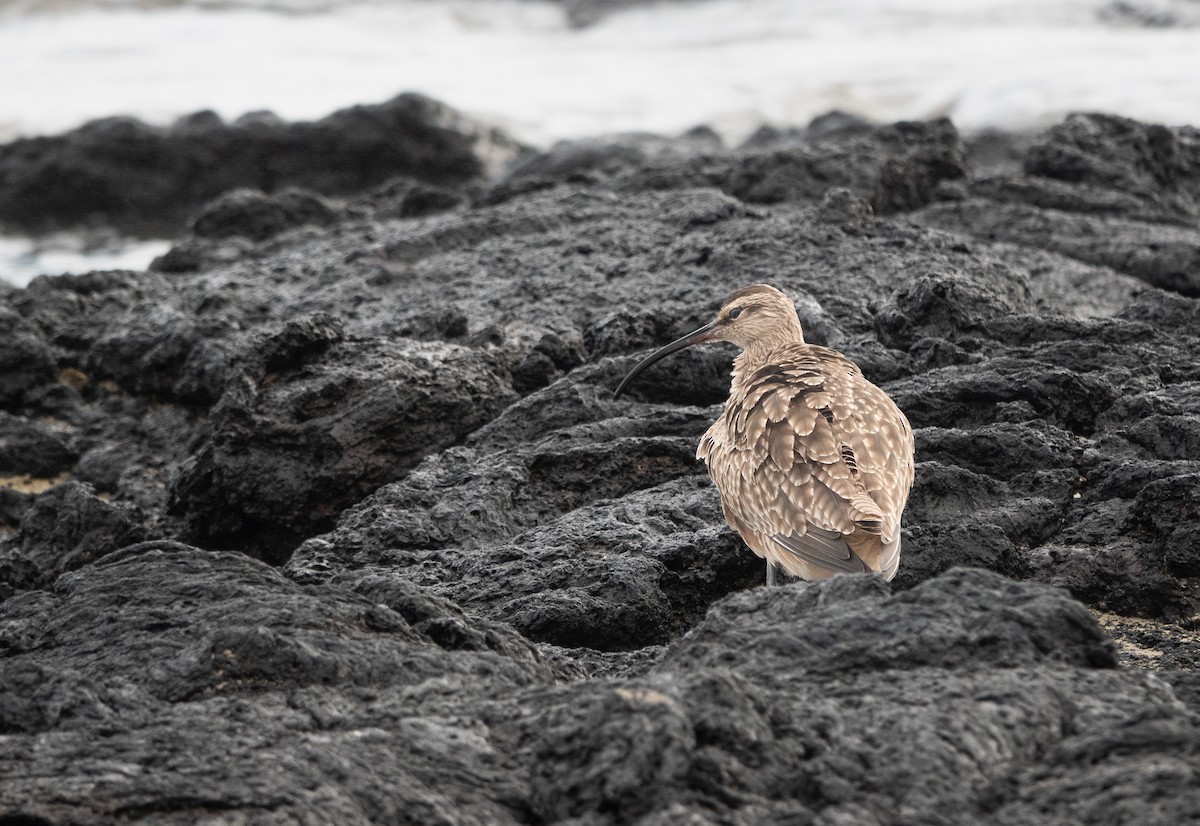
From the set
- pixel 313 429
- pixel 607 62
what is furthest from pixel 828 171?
pixel 607 62

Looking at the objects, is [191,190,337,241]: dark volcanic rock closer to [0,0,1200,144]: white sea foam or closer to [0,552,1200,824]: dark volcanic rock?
[0,552,1200,824]: dark volcanic rock

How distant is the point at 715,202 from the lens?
449 inches

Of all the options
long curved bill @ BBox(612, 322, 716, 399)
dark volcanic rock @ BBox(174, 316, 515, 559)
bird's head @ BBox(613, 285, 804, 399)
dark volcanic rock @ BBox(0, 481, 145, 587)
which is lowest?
dark volcanic rock @ BBox(0, 481, 145, 587)

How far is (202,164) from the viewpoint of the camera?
22.9m

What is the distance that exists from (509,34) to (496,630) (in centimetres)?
3293

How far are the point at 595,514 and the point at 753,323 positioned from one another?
158cm

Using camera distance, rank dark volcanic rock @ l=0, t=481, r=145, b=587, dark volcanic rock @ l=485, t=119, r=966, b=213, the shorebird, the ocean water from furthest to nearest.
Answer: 1. the ocean water
2. dark volcanic rock @ l=485, t=119, r=966, b=213
3. dark volcanic rock @ l=0, t=481, r=145, b=587
4. the shorebird

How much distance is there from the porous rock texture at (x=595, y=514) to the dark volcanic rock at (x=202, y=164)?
748cm

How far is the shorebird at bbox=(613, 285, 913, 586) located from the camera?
644 cm

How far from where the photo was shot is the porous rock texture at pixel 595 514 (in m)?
4.20

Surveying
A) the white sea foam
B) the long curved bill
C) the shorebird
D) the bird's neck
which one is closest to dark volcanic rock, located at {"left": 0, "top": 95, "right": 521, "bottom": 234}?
the white sea foam

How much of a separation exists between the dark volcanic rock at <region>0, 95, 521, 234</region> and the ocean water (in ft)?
20.0

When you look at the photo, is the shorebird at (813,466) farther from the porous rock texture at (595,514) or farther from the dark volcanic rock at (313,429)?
the dark volcanic rock at (313,429)

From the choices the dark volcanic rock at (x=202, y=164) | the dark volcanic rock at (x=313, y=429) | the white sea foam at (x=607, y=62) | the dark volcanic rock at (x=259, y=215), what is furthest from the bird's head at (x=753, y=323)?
the white sea foam at (x=607, y=62)
